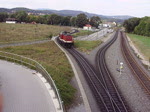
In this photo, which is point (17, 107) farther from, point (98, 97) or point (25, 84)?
point (98, 97)

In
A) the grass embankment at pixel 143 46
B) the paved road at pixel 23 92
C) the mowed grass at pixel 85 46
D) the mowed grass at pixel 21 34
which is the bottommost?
the grass embankment at pixel 143 46

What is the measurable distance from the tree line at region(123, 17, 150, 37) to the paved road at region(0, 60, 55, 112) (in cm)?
8878

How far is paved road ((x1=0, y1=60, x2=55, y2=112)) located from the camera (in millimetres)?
9945

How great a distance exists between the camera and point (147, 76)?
982 inches

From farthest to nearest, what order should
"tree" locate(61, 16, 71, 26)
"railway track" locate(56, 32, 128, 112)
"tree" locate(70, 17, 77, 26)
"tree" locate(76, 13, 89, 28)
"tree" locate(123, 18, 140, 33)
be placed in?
"tree" locate(61, 16, 71, 26) < "tree" locate(70, 17, 77, 26) < "tree" locate(76, 13, 89, 28) < "tree" locate(123, 18, 140, 33) < "railway track" locate(56, 32, 128, 112)

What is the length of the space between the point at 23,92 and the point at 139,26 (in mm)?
101612

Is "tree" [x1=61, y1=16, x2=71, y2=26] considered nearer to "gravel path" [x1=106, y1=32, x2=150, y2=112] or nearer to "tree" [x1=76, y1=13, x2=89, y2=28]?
"tree" [x1=76, y1=13, x2=89, y2=28]

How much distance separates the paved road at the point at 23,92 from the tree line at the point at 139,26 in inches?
3495

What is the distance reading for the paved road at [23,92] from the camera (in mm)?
9945

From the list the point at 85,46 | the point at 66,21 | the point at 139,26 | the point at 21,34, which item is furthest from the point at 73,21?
the point at 85,46

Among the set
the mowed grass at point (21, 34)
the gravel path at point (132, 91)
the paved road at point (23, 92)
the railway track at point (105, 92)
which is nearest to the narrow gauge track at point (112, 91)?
the railway track at point (105, 92)

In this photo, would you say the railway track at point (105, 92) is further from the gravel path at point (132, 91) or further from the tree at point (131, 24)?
the tree at point (131, 24)

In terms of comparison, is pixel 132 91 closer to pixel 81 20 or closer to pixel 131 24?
pixel 131 24

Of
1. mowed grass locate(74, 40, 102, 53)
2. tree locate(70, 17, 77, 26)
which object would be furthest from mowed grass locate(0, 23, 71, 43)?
tree locate(70, 17, 77, 26)
